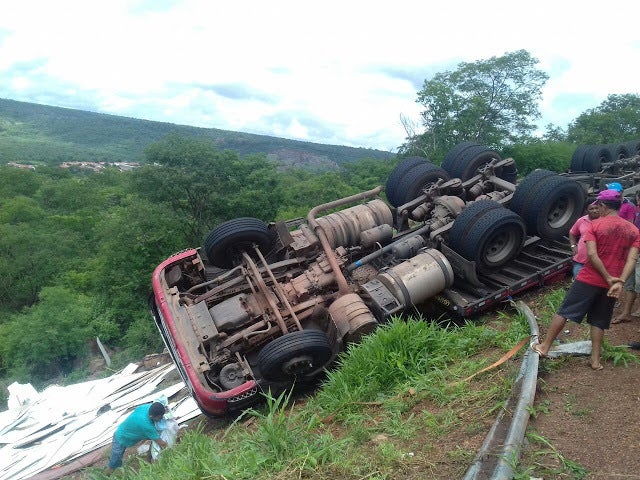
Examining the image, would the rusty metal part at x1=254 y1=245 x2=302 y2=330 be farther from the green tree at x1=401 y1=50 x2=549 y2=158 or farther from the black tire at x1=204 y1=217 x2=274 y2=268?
the green tree at x1=401 y1=50 x2=549 y2=158

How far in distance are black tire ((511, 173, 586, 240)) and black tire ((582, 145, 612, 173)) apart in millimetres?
5555

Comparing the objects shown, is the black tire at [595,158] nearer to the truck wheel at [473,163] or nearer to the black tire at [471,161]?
the truck wheel at [473,163]

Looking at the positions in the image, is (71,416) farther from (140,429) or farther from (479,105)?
(479,105)

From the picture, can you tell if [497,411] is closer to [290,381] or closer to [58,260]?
[290,381]

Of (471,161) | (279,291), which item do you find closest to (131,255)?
(279,291)

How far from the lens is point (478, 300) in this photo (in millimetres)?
5410

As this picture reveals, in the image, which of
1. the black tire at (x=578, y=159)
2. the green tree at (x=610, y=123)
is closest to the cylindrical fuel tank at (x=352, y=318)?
the black tire at (x=578, y=159)

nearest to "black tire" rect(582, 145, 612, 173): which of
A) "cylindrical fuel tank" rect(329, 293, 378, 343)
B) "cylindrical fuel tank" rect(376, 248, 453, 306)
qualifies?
"cylindrical fuel tank" rect(376, 248, 453, 306)

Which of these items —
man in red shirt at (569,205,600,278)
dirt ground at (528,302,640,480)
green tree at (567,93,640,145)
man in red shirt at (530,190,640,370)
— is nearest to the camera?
dirt ground at (528,302,640,480)

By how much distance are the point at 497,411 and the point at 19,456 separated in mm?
6659

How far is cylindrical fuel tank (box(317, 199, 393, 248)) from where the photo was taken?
20.9 feet

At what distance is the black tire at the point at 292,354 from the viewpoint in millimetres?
4734

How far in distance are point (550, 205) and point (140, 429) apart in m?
5.30

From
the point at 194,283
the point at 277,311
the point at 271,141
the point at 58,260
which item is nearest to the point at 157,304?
the point at 194,283
